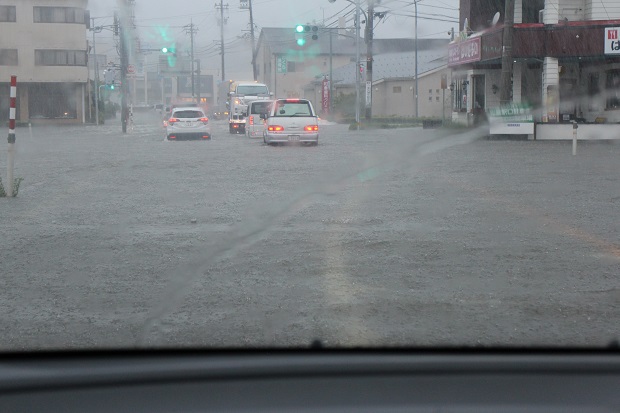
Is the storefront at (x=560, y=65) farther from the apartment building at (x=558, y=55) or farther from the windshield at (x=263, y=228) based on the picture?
the windshield at (x=263, y=228)

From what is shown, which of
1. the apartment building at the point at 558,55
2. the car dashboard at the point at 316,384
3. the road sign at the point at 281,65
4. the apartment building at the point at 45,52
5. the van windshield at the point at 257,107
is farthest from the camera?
the van windshield at the point at 257,107

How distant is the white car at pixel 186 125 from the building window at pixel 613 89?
13747mm

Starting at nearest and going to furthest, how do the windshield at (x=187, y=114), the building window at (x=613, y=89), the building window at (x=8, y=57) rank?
the building window at (x=8, y=57) → the building window at (x=613, y=89) → the windshield at (x=187, y=114)

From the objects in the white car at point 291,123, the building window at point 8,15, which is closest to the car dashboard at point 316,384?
the building window at point 8,15

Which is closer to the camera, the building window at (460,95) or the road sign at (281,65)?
the road sign at (281,65)

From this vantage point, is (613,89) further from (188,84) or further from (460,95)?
(188,84)

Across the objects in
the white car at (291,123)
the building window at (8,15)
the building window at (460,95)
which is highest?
the building window at (460,95)

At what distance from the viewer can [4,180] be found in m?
14.3

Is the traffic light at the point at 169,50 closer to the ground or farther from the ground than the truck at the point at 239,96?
closer to the ground

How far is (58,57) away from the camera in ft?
24.1

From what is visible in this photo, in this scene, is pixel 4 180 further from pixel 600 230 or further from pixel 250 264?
pixel 600 230

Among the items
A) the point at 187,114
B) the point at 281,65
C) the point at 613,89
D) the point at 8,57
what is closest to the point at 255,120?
the point at 187,114

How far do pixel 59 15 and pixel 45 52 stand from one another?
36.1 inches

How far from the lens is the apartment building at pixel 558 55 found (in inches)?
1015
